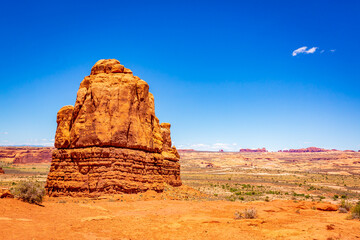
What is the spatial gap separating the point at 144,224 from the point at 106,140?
802 cm

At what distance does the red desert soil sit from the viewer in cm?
873

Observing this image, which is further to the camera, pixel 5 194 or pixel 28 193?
pixel 28 193

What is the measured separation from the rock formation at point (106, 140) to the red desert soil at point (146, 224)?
2449mm

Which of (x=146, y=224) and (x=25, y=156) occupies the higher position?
(x=146, y=224)

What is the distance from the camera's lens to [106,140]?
17125 millimetres

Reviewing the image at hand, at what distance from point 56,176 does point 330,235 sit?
626 inches

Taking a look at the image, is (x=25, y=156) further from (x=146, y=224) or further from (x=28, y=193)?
(x=146, y=224)

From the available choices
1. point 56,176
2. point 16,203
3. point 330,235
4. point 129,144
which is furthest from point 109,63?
point 330,235

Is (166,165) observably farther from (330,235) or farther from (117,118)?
(330,235)

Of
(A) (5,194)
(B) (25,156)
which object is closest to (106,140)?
(A) (5,194)

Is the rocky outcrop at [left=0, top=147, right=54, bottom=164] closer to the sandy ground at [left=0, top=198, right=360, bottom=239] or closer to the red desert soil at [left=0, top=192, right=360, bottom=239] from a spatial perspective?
the red desert soil at [left=0, top=192, right=360, bottom=239]

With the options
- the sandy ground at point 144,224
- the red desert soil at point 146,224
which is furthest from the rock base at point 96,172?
the sandy ground at point 144,224

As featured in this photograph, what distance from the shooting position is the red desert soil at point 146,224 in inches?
344

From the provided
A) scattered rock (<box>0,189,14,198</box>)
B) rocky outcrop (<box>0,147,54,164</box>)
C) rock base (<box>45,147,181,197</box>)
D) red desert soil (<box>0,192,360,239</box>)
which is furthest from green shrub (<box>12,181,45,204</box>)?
rocky outcrop (<box>0,147,54,164</box>)
